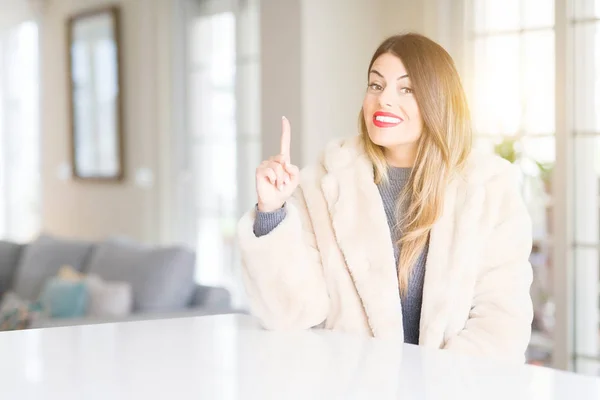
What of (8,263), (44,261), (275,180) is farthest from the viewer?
(8,263)

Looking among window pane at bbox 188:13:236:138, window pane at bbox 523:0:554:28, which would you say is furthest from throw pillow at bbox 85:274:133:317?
window pane at bbox 523:0:554:28

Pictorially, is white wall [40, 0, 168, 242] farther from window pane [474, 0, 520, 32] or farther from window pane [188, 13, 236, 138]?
window pane [474, 0, 520, 32]

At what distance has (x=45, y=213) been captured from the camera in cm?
706

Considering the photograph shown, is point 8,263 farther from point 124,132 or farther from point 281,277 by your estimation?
point 281,277

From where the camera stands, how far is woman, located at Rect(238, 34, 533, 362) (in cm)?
186

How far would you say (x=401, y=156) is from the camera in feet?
6.73

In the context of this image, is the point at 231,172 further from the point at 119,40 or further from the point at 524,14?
the point at 524,14

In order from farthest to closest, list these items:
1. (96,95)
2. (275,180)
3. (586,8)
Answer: (96,95)
(586,8)
(275,180)

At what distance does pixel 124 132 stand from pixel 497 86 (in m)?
2.93

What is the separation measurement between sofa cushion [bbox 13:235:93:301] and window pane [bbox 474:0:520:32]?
2.42 m

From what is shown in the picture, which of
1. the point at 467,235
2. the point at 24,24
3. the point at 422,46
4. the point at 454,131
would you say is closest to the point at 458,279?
the point at 467,235

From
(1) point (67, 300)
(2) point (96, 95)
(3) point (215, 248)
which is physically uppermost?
(2) point (96, 95)

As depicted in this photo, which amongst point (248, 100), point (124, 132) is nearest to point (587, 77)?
point (248, 100)

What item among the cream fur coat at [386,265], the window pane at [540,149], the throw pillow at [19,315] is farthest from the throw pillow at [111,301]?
the cream fur coat at [386,265]
